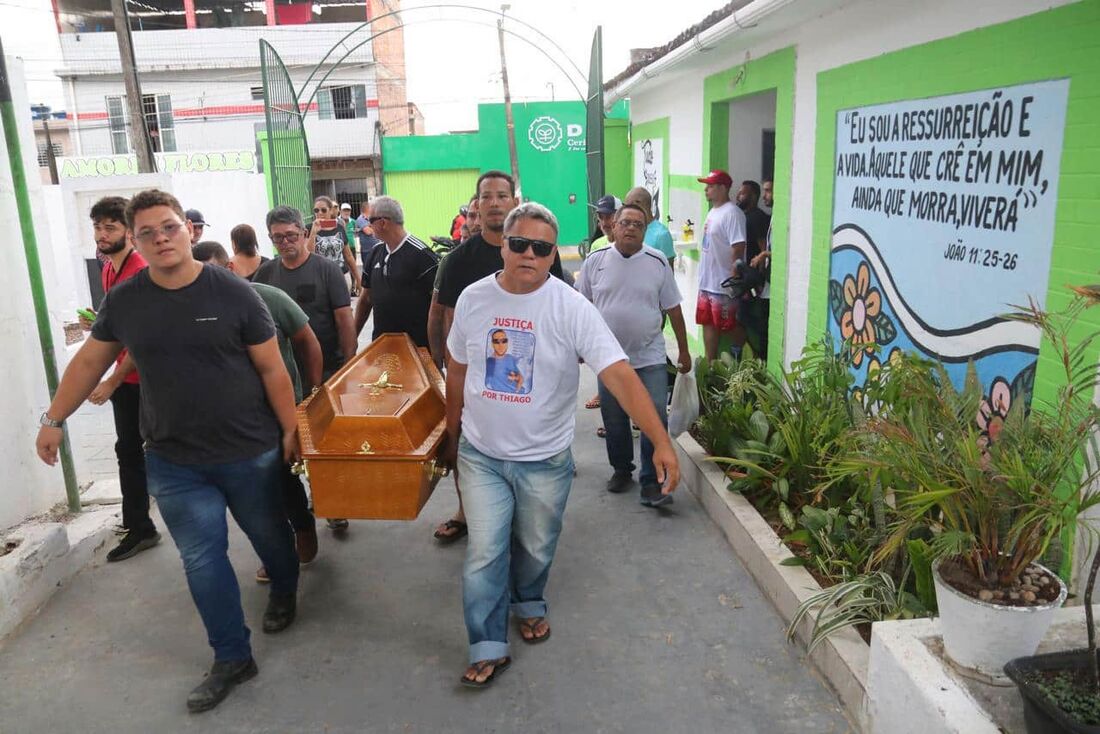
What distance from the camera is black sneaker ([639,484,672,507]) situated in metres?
4.70

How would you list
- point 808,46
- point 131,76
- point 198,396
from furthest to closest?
point 131,76, point 808,46, point 198,396

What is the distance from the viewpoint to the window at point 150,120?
94.5 feet

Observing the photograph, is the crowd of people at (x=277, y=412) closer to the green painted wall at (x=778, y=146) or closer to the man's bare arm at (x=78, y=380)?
the man's bare arm at (x=78, y=380)

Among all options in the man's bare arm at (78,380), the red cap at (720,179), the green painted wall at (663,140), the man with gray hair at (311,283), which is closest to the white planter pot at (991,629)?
the man's bare arm at (78,380)

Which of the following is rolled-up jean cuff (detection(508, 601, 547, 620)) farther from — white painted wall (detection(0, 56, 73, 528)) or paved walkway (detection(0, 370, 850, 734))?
white painted wall (detection(0, 56, 73, 528))

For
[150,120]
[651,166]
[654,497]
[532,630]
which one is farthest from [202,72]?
[532,630]

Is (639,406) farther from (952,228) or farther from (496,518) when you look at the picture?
(952,228)

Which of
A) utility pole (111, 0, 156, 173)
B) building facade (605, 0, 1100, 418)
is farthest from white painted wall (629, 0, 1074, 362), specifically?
utility pole (111, 0, 156, 173)

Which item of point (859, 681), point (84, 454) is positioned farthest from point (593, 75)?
point (859, 681)

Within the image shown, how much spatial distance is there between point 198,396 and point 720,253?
468 cm

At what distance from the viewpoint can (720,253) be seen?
6746mm

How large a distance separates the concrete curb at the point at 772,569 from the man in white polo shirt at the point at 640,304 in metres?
0.31

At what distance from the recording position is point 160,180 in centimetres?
1166

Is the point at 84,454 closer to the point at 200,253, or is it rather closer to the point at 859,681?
the point at 200,253
